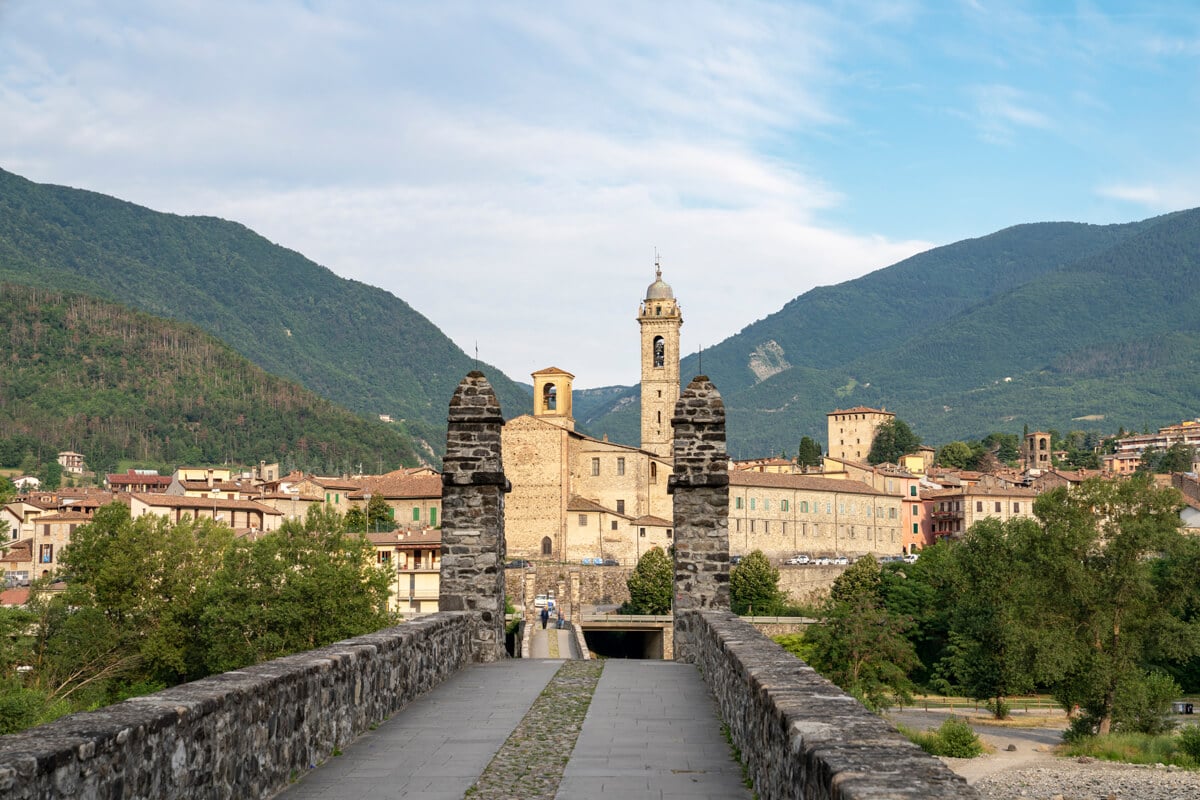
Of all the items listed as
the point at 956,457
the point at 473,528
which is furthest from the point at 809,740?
the point at 956,457

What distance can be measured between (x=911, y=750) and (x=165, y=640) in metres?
56.2

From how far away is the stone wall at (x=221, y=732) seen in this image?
5.00 m

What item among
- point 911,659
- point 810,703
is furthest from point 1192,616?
point 810,703

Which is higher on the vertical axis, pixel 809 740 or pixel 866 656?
pixel 809 740

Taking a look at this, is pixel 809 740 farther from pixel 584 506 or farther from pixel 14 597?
pixel 584 506

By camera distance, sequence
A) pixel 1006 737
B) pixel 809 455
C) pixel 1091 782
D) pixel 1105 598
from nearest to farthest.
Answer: pixel 1091 782 < pixel 1006 737 < pixel 1105 598 < pixel 809 455

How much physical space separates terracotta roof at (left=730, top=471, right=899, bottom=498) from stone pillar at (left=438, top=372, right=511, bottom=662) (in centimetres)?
9038

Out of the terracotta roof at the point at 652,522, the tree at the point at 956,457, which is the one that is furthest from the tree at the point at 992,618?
the tree at the point at 956,457

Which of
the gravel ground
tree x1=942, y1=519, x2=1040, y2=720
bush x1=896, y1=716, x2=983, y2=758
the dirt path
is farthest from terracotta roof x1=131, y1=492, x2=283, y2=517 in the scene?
the gravel ground

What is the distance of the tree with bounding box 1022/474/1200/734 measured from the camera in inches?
1863

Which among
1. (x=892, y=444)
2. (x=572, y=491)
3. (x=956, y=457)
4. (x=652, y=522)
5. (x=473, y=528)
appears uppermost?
(x=892, y=444)

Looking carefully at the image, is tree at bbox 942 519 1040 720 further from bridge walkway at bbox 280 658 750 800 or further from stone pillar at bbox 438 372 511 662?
bridge walkway at bbox 280 658 750 800

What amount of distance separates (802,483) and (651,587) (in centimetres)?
3873

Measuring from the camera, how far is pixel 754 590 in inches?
3204
